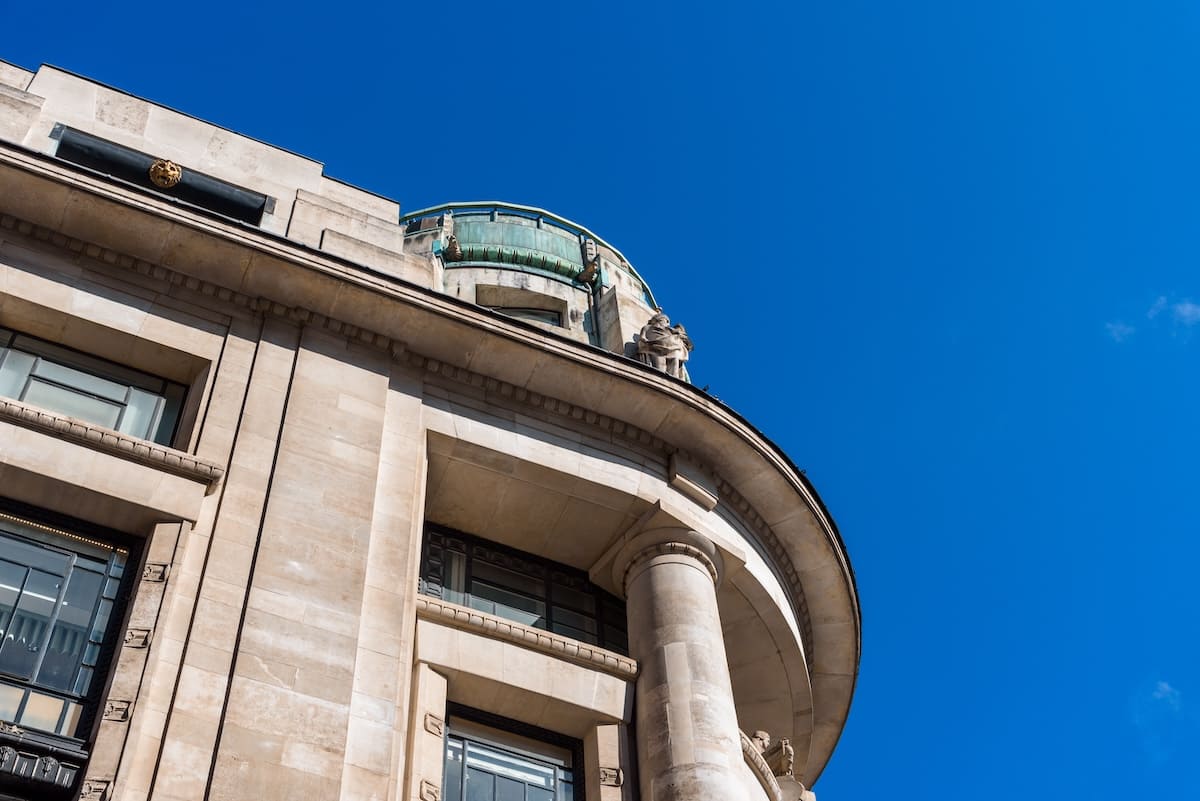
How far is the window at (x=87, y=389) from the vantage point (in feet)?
68.4

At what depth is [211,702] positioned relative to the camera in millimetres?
16703

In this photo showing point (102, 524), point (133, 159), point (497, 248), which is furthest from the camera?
point (497, 248)

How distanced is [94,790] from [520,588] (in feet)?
30.0

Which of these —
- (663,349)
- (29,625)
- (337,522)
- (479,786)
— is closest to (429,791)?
(479,786)

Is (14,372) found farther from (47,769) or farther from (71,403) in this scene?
(47,769)

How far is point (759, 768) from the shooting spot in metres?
22.5

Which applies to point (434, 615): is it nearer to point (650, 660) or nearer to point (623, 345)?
point (650, 660)

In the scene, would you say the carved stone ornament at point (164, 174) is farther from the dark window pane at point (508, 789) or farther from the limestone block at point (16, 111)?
the dark window pane at point (508, 789)

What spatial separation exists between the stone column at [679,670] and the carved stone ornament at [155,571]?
6888 millimetres

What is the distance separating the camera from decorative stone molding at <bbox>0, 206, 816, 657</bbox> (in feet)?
72.3

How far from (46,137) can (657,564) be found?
Result: 39.6ft

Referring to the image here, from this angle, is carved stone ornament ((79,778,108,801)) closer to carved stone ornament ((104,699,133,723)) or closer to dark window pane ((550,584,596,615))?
carved stone ornament ((104,699,133,723))

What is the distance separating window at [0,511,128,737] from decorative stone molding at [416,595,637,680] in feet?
13.6

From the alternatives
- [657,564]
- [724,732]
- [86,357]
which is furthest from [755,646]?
[86,357]
